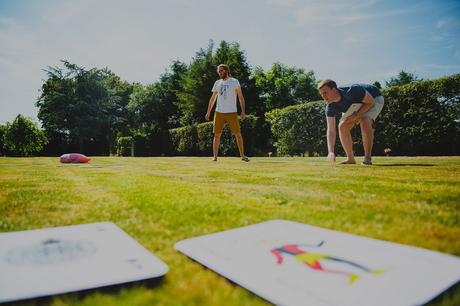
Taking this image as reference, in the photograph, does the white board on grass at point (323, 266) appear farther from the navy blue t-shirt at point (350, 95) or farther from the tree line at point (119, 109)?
the tree line at point (119, 109)

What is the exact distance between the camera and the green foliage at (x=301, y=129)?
1432cm

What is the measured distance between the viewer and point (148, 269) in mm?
1123

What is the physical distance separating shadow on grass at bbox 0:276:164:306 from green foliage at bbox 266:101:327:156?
45.0 feet

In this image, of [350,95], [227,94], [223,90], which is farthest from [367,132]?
[223,90]

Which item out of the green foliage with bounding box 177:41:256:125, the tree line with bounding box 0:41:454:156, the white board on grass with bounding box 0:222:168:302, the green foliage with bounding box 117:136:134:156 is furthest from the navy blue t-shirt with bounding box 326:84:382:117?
the green foliage with bounding box 177:41:256:125

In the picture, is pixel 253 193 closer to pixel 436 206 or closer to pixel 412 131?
pixel 436 206

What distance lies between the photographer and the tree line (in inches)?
1076

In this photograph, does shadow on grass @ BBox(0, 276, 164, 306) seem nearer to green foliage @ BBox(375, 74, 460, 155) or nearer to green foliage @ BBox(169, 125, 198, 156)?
green foliage @ BBox(375, 74, 460, 155)

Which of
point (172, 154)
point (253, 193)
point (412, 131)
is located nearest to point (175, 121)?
point (172, 154)

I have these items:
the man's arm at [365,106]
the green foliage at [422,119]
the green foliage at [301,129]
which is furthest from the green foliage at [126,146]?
the man's arm at [365,106]

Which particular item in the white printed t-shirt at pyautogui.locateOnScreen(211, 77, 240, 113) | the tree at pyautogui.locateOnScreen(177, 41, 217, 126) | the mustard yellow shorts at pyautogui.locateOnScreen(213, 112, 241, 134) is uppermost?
the tree at pyautogui.locateOnScreen(177, 41, 217, 126)

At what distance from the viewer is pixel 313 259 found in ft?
3.94

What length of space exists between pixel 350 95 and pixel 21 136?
24573mm

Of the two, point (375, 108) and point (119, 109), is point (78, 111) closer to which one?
point (119, 109)
